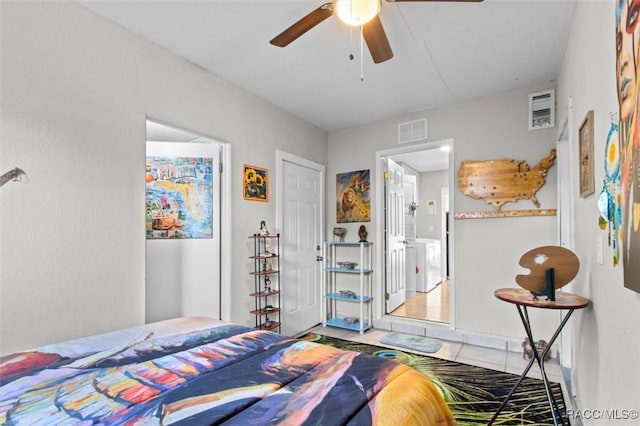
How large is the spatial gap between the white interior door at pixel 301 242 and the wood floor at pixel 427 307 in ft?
4.06

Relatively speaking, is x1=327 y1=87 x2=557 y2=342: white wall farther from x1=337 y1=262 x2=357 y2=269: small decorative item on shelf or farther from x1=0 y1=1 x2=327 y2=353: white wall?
x1=0 y1=1 x2=327 y2=353: white wall

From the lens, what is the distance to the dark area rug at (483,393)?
197 centimetres

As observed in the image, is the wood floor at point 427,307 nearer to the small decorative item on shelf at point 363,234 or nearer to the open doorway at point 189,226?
the small decorative item on shelf at point 363,234

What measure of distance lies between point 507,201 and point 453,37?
1.74 meters

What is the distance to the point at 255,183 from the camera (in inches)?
123

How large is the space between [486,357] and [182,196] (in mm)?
3298

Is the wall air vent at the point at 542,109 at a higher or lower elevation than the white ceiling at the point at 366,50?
lower

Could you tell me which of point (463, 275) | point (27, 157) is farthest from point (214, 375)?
point (463, 275)

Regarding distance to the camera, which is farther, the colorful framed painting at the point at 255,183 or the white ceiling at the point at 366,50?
the colorful framed painting at the point at 255,183

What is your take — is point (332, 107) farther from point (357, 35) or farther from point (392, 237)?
point (392, 237)

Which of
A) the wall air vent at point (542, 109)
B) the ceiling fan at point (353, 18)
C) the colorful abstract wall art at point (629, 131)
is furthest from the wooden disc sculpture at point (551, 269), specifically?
the wall air vent at point (542, 109)

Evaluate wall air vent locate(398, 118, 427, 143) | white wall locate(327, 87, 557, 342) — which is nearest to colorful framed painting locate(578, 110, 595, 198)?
white wall locate(327, 87, 557, 342)

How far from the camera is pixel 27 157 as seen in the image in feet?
5.41

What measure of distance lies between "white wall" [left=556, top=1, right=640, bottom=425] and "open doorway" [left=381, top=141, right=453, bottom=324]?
166 centimetres
